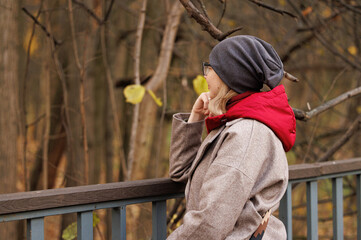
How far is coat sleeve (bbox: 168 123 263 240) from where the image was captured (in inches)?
60.6

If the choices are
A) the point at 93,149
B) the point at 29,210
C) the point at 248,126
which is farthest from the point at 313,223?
the point at 93,149

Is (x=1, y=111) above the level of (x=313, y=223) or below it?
above

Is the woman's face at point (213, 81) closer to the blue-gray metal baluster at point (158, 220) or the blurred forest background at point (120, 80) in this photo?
the blue-gray metal baluster at point (158, 220)

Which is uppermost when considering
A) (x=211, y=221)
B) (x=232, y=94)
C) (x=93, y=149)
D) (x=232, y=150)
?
(x=232, y=94)

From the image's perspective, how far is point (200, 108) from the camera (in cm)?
205

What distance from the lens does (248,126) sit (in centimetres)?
165

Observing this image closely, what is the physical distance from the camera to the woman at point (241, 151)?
1.55 meters

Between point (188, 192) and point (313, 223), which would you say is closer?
point (188, 192)

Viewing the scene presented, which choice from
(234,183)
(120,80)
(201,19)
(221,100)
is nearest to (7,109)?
(201,19)

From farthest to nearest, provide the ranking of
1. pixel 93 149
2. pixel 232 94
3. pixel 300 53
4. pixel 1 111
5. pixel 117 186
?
pixel 300 53 → pixel 93 149 → pixel 1 111 → pixel 117 186 → pixel 232 94

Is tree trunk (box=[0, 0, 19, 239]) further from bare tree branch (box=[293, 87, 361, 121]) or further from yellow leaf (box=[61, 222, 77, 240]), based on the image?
bare tree branch (box=[293, 87, 361, 121])

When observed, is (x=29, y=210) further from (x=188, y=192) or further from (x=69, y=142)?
(x=69, y=142)

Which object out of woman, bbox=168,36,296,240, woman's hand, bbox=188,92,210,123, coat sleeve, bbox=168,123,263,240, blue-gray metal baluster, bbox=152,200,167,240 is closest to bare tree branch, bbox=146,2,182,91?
woman's hand, bbox=188,92,210,123

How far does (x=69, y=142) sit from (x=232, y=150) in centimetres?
318
